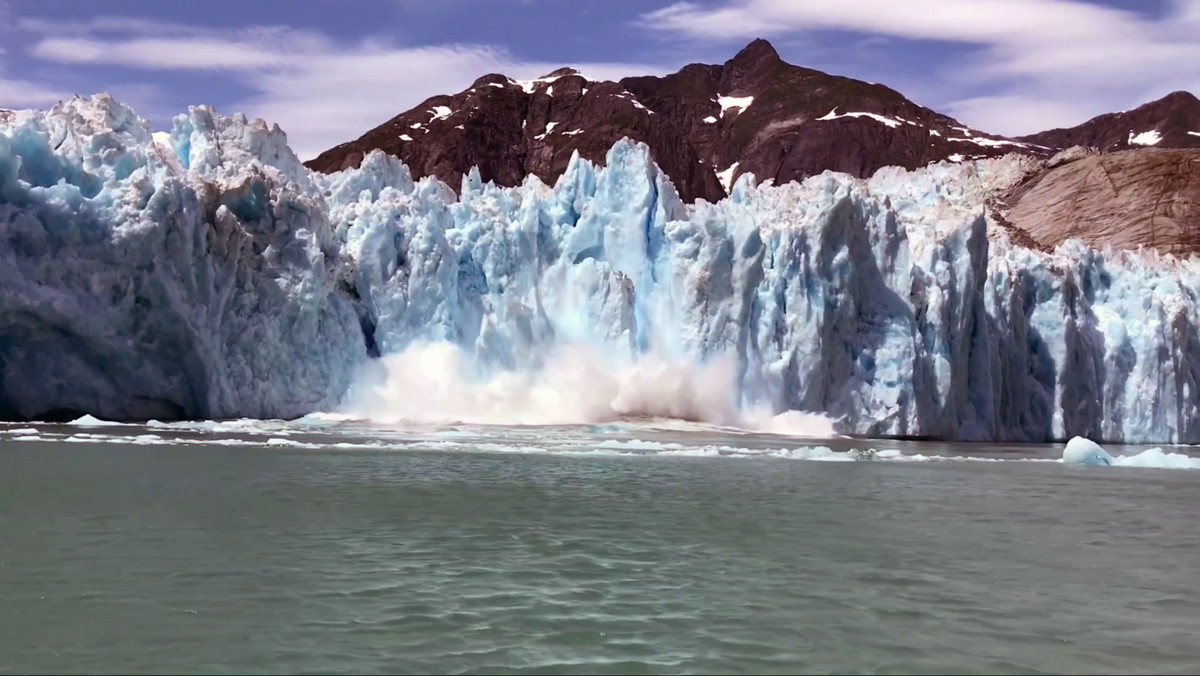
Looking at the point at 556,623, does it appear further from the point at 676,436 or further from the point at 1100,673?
the point at 676,436

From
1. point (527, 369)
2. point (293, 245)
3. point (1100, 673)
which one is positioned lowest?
point (1100, 673)

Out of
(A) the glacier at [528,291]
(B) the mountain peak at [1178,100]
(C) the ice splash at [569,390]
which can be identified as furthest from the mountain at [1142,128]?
(C) the ice splash at [569,390]

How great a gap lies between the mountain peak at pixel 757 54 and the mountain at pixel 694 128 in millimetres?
234

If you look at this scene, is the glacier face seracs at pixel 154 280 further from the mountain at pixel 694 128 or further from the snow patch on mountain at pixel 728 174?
the snow patch on mountain at pixel 728 174

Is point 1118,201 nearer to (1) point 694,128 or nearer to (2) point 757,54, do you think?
(1) point 694,128

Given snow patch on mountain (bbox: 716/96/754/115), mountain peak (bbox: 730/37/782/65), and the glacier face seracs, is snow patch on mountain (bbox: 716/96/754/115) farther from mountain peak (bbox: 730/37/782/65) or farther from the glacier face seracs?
the glacier face seracs

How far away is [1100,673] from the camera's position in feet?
21.4

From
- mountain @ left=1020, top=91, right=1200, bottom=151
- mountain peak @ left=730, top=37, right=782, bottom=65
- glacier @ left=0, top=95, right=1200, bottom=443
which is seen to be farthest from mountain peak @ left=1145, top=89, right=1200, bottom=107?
glacier @ left=0, top=95, right=1200, bottom=443

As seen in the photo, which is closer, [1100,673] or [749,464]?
[1100,673]

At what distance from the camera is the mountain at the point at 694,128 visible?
123312mm

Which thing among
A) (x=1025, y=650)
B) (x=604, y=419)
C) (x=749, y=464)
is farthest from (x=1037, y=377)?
(x=1025, y=650)

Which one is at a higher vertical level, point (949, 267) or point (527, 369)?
point (949, 267)

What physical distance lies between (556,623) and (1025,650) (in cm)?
296

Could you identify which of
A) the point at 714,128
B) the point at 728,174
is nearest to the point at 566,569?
the point at 728,174
